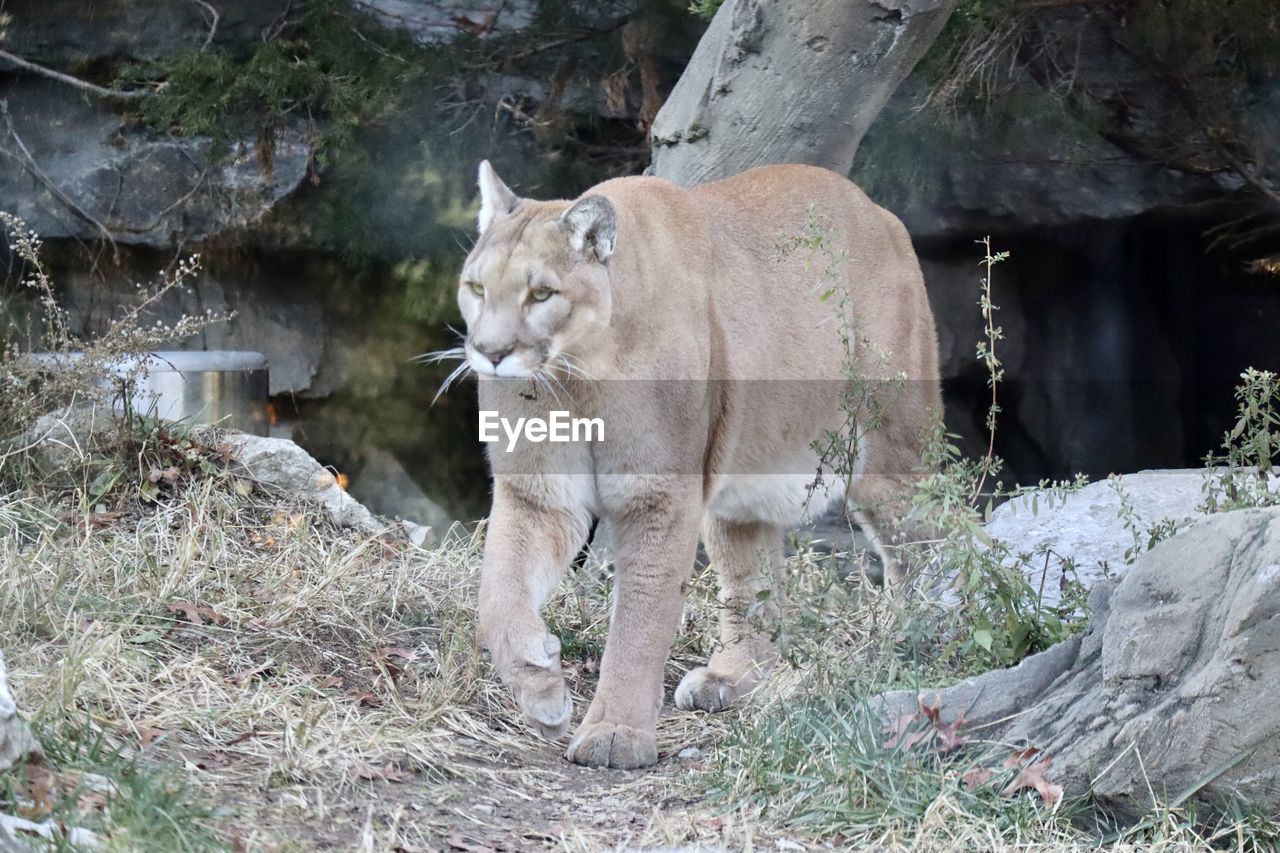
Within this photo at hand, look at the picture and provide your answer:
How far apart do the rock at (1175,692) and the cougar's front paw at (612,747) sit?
78 cm

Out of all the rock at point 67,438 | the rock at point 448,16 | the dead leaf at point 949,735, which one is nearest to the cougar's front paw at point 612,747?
the dead leaf at point 949,735

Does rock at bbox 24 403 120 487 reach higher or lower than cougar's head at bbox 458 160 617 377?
lower

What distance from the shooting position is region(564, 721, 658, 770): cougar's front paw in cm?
352

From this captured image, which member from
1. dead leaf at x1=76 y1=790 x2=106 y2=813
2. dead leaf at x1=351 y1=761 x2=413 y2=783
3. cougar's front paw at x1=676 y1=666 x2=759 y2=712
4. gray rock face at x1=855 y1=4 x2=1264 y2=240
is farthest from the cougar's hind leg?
gray rock face at x1=855 y1=4 x2=1264 y2=240

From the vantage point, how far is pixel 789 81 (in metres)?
4.90

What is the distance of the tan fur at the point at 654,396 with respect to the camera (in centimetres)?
364

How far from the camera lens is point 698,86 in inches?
200

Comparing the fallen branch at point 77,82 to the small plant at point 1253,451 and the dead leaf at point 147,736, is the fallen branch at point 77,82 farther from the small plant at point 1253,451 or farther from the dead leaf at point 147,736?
the small plant at point 1253,451

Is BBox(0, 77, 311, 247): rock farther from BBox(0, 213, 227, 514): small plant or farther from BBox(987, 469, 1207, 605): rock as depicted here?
BBox(987, 469, 1207, 605): rock

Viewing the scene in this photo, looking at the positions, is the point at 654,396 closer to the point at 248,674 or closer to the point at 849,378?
the point at 849,378

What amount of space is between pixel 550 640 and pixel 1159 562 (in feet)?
4.92

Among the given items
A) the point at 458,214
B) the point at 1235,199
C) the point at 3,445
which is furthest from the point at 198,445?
the point at 1235,199

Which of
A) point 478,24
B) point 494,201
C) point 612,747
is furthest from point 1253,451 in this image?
point 478,24

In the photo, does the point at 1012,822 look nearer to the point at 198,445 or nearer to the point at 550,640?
the point at 550,640
